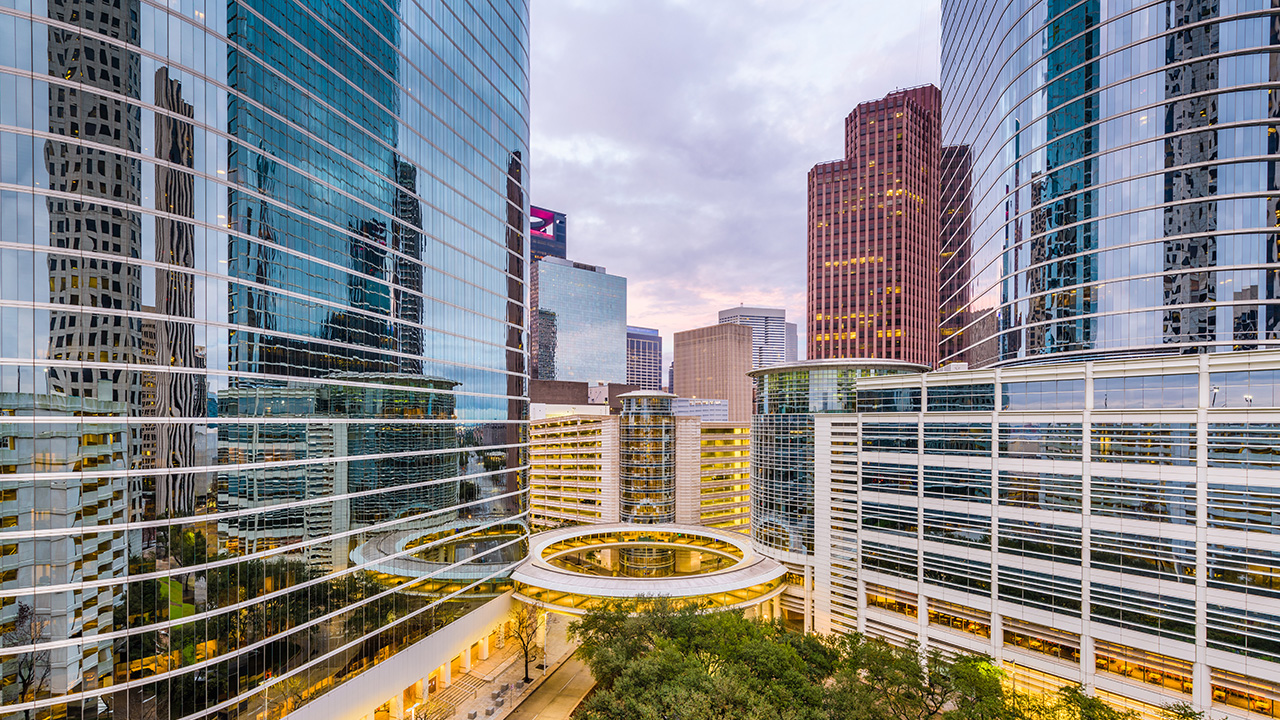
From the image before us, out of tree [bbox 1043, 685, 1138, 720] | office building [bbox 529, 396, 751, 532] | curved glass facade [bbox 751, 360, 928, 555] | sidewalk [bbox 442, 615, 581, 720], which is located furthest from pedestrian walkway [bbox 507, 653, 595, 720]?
tree [bbox 1043, 685, 1138, 720]

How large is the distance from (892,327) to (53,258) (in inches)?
6686

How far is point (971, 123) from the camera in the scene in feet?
264

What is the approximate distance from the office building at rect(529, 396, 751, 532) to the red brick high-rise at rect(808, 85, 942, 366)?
7897 centimetres

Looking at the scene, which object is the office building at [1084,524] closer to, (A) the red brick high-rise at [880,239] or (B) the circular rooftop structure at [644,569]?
(B) the circular rooftop structure at [644,569]

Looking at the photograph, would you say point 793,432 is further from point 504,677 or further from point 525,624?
point 504,677

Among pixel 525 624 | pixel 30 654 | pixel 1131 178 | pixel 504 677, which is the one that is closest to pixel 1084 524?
pixel 1131 178

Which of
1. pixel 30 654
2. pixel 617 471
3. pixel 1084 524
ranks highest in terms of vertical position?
pixel 1084 524

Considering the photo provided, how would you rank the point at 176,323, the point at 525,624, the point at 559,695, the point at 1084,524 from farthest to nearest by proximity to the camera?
the point at 525,624 → the point at 559,695 → the point at 1084,524 → the point at 176,323

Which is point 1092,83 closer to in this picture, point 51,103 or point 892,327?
point 51,103

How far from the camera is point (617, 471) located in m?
96.8

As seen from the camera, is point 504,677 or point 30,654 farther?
point 504,677

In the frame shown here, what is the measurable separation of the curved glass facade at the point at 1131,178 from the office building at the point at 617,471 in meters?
48.2

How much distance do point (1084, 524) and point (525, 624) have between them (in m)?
57.4

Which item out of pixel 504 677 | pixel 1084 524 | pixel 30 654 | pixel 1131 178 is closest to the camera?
pixel 30 654
